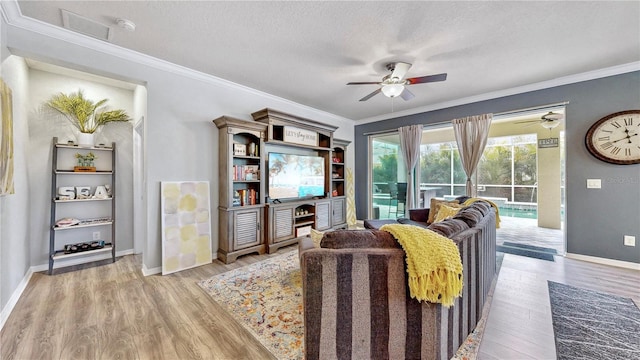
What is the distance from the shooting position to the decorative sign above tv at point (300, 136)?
4.09 meters

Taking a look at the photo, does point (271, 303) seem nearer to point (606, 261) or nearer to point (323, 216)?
point (323, 216)

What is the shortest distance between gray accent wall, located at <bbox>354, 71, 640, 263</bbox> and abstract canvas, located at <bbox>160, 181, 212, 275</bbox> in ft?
16.9

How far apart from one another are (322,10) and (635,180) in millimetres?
4410

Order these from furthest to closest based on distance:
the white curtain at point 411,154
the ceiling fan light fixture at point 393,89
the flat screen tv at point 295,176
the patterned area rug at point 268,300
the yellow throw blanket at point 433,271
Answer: the white curtain at point 411,154
the flat screen tv at point 295,176
the ceiling fan light fixture at point 393,89
the patterned area rug at point 268,300
the yellow throw blanket at point 433,271

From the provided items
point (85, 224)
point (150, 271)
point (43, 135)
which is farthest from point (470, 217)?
point (43, 135)

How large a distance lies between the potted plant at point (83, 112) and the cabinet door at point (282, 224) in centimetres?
265

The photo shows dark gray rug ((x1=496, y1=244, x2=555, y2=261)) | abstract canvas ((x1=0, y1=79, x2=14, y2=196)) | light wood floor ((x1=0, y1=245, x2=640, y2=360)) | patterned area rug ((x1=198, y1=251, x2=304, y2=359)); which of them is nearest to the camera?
light wood floor ((x1=0, y1=245, x2=640, y2=360))

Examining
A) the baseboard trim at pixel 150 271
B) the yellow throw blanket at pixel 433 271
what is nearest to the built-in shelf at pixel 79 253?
the baseboard trim at pixel 150 271

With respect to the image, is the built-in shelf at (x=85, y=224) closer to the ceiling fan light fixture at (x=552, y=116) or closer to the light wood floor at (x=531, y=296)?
the light wood floor at (x=531, y=296)

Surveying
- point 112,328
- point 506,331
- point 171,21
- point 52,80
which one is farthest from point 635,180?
point 52,80

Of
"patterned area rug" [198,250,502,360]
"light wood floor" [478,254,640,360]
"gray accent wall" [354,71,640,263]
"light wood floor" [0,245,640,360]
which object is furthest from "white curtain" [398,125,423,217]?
"patterned area rug" [198,250,502,360]

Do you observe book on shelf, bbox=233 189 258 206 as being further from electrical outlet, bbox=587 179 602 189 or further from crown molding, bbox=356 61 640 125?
electrical outlet, bbox=587 179 602 189

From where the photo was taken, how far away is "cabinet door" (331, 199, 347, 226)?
16.5 ft

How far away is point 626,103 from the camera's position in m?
3.09
